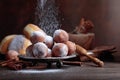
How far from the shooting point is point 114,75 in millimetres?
973

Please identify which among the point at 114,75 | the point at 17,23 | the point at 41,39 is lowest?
the point at 114,75

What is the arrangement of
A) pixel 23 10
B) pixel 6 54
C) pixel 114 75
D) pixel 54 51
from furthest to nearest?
pixel 23 10
pixel 6 54
pixel 54 51
pixel 114 75

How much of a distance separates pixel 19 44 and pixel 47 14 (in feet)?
0.90

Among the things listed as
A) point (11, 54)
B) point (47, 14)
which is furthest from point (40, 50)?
point (47, 14)

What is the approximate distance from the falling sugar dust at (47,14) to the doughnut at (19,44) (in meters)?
0.18

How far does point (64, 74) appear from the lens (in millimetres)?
982

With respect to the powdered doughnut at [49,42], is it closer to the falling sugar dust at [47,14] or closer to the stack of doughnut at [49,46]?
the stack of doughnut at [49,46]

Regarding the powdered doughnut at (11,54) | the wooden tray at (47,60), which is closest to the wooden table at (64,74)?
the wooden tray at (47,60)

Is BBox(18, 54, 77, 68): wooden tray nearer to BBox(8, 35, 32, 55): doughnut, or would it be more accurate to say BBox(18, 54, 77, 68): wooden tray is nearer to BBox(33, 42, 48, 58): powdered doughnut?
BBox(33, 42, 48, 58): powdered doughnut

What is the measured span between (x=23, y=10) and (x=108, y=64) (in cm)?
56

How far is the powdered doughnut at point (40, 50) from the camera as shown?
1.04 metres

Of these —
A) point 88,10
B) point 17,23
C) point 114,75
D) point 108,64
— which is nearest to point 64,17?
point 88,10

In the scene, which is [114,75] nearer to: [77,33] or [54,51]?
[54,51]

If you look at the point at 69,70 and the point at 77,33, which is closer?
the point at 69,70
